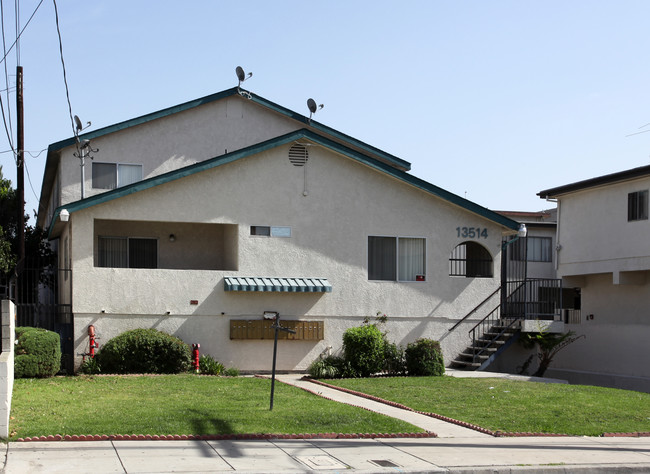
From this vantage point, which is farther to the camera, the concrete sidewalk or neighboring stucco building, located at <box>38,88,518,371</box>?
neighboring stucco building, located at <box>38,88,518,371</box>

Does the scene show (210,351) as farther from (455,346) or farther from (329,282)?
(455,346)

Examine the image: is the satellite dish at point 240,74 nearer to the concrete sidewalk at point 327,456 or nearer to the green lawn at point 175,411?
the green lawn at point 175,411

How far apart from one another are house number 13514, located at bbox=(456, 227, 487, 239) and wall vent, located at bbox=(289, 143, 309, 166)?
4.90m

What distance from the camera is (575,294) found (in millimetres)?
34219

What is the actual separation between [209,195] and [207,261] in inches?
107

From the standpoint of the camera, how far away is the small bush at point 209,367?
20109 millimetres

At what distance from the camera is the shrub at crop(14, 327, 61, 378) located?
1752cm

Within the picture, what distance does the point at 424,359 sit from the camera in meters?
20.1

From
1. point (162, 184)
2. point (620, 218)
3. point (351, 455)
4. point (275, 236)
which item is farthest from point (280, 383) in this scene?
point (620, 218)

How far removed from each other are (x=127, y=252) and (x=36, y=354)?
5337mm

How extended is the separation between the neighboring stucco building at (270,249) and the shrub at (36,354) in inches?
60.3

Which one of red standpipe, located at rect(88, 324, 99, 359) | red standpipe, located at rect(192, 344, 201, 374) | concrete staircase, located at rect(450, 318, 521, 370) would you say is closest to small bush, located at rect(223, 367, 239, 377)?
red standpipe, located at rect(192, 344, 201, 374)

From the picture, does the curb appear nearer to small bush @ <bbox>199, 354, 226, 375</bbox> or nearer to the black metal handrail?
small bush @ <bbox>199, 354, 226, 375</bbox>

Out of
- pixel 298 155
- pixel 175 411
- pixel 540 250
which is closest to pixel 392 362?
pixel 298 155
